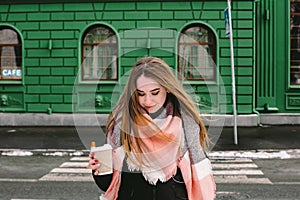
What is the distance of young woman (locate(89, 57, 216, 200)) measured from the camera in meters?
1.95

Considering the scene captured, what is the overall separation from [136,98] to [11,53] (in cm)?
1411

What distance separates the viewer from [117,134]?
6.62 feet

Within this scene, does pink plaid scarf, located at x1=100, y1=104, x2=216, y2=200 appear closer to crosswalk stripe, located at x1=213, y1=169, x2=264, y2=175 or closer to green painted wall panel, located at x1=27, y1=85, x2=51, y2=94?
crosswalk stripe, located at x1=213, y1=169, x2=264, y2=175

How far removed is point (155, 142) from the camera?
6.27 ft

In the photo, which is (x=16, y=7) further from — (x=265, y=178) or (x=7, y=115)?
(x=265, y=178)

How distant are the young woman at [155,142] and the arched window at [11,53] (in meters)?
13.8

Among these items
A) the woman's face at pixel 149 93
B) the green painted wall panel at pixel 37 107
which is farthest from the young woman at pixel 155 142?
the green painted wall panel at pixel 37 107

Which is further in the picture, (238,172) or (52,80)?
(52,80)

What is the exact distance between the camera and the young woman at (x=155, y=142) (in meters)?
1.95

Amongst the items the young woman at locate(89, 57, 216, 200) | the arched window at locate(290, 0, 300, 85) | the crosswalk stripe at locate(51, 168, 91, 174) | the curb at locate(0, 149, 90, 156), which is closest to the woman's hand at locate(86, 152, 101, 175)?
the young woman at locate(89, 57, 216, 200)

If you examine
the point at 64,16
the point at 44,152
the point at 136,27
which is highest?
the point at 64,16

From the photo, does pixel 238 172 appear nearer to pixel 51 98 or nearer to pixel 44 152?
pixel 44 152

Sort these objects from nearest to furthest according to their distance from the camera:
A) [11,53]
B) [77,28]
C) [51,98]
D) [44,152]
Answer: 1. [44,152]
2. [77,28]
3. [51,98]
4. [11,53]

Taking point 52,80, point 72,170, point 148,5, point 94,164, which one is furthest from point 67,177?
point 148,5
